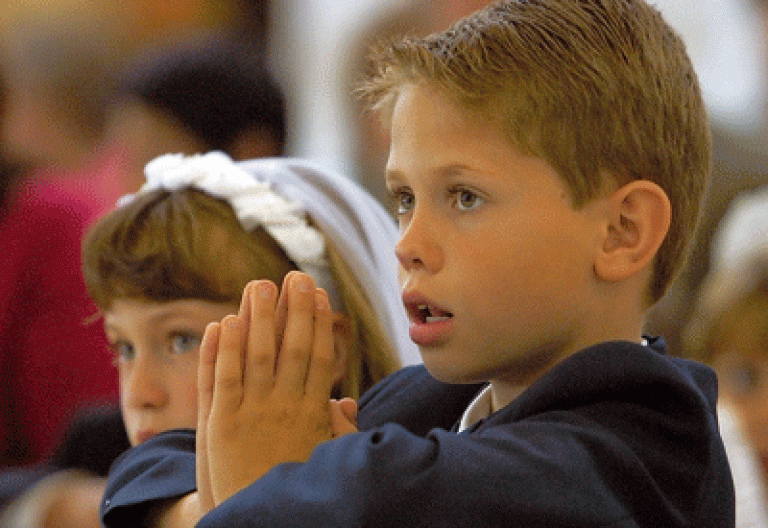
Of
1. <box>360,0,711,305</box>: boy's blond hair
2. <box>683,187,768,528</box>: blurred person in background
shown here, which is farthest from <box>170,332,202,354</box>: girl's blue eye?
<box>683,187,768,528</box>: blurred person in background

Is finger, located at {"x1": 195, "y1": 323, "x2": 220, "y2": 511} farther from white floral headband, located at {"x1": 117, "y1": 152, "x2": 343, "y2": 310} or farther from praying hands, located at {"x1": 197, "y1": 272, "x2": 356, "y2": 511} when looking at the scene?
white floral headband, located at {"x1": 117, "y1": 152, "x2": 343, "y2": 310}

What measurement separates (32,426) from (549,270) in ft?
4.57

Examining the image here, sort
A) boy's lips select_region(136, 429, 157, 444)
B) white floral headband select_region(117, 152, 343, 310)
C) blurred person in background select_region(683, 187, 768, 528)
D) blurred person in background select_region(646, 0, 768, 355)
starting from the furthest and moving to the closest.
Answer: blurred person in background select_region(646, 0, 768, 355), blurred person in background select_region(683, 187, 768, 528), white floral headband select_region(117, 152, 343, 310), boy's lips select_region(136, 429, 157, 444)

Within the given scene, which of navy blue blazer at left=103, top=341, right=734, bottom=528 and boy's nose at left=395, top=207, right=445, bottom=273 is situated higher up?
boy's nose at left=395, top=207, right=445, bottom=273

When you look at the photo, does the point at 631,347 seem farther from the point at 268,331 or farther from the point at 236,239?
the point at 236,239

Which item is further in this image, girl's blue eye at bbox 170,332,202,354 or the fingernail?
girl's blue eye at bbox 170,332,202,354

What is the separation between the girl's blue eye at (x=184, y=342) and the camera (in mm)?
1312

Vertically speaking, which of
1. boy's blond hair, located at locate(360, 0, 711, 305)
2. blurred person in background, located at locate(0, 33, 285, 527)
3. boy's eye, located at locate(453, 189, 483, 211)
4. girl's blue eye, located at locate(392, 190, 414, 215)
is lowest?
boy's eye, located at locate(453, 189, 483, 211)

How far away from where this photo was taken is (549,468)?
78 cm

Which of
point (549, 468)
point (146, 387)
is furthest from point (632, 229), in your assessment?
point (146, 387)

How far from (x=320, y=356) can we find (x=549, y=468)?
23 cm

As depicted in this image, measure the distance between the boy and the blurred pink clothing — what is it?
103 cm

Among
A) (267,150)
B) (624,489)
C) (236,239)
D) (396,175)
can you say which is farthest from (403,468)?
(267,150)

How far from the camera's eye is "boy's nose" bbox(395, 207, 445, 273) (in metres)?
0.89
